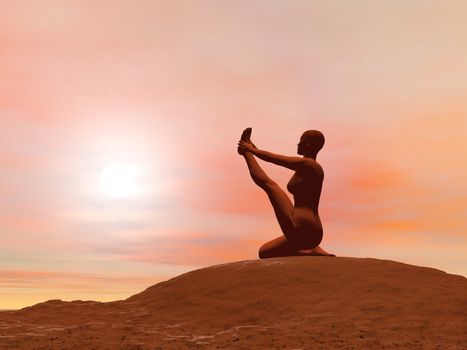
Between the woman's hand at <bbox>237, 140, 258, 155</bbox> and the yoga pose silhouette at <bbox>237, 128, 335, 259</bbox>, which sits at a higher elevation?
the woman's hand at <bbox>237, 140, 258, 155</bbox>

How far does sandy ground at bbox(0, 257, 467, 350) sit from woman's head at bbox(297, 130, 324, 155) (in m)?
2.89

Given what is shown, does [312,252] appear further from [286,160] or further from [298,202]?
[286,160]

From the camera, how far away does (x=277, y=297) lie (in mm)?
10305

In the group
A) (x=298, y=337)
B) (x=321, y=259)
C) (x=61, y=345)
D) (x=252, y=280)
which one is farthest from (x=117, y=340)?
(x=321, y=259)

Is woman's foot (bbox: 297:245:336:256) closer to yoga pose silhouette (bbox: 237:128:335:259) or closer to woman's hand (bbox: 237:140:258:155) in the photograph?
yoga pose silhouette (bbox: 237:128:335:259)

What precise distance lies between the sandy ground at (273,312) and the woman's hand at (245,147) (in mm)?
3105

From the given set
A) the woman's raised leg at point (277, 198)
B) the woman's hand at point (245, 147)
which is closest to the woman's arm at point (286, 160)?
the woman's raised leg at point (277, 198)

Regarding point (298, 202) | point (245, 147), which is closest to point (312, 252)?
point (298, 202)

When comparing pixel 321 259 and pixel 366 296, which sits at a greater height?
pixel 321 259

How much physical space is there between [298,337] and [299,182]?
19.2 ft

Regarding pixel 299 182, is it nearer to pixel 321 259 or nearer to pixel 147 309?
pixel 321 259

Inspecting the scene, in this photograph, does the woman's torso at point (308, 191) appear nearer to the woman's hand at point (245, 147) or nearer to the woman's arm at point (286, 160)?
the woman's arm at point (286, 160)

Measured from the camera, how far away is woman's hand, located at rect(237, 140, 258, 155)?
14078 mm

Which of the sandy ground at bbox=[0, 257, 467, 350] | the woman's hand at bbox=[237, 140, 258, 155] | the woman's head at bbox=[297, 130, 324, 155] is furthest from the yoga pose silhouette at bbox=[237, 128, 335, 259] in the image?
the sandy ground at bbox=[0, 257, 467, 350]
